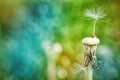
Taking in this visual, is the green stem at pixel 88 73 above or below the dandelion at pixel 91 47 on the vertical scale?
below

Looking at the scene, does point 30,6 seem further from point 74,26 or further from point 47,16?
point 74,26

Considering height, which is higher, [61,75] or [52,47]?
Result: [52,47]

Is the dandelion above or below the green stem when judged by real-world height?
above

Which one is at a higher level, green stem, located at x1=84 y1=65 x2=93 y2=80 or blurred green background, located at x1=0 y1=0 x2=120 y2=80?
blurred green background, located at x1=0 y1=0 x2=120 y2=80

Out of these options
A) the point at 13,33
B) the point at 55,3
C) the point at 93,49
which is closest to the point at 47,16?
the point at 55,3

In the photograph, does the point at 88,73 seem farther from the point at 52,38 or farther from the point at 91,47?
the point at 52,38

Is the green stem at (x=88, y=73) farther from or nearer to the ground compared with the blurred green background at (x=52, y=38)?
nearer to the ground

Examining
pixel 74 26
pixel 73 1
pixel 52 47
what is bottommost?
pixel 52 47

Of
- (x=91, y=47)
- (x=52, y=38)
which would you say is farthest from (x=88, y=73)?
(x=52, y=38)
